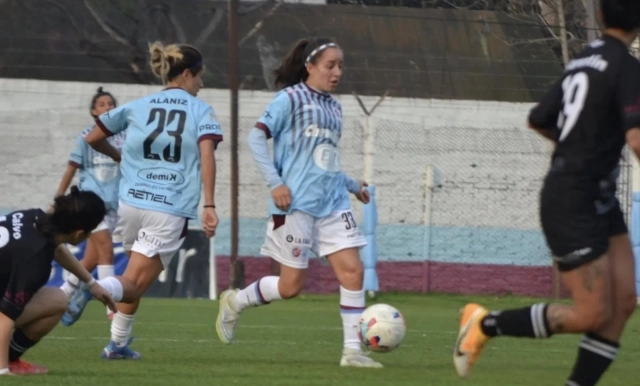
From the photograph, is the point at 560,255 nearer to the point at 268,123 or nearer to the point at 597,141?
the point at 597,141

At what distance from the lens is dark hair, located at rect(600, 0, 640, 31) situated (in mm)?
5460

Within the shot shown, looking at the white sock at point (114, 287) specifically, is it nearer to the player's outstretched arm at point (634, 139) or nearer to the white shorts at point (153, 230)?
the white shorts at point (153, 230)

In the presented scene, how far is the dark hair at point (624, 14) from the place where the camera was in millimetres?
5460

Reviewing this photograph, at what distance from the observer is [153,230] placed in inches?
299

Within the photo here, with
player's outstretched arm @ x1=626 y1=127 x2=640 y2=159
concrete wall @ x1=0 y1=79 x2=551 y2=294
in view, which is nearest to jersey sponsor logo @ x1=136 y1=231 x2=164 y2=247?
player's outstretched arm @ x1=626 y1=127 x2=640 y2=159

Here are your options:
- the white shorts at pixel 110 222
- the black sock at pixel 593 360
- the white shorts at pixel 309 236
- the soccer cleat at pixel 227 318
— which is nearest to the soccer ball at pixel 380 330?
the white shorts at pixel 309 236

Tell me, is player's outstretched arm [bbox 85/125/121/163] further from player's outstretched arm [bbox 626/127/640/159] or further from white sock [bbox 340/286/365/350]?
player's outstretched arm [bbox 626/127/640/159]

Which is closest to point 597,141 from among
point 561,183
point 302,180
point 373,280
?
point 561,183

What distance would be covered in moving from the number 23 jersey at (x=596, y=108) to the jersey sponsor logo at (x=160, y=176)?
9.26ft

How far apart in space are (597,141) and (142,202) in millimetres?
3162

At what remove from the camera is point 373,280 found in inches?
616

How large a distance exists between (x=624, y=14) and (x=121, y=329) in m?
3.66

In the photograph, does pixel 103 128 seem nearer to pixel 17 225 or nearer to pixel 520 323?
pixel 17 225

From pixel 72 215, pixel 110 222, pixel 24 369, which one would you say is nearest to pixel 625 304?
pixel 72 215
